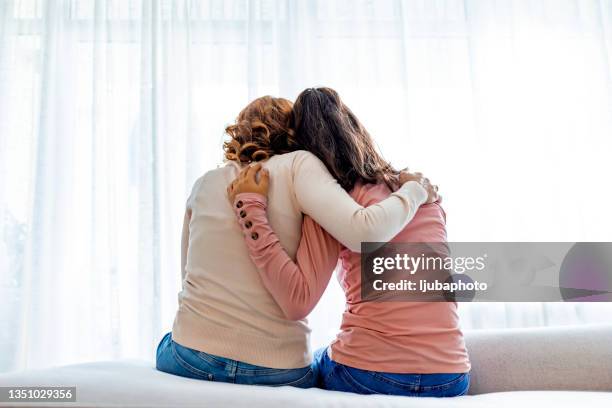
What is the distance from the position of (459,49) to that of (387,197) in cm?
148

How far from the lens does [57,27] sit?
2250 millimetres

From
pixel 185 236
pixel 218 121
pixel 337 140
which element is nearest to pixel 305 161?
pixel 337 140

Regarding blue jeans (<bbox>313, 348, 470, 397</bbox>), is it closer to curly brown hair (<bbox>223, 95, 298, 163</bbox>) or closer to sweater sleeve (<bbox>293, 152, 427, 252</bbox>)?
sweater sleeve (<bbox>293, 152, 427, 252</bbox>)

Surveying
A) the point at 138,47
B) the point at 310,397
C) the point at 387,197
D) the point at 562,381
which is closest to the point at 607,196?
the point at 562,381

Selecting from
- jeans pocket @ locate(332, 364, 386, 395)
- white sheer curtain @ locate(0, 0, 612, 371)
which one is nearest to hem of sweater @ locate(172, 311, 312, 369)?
jeans pocket @ locate(332, 364, 386, 395)

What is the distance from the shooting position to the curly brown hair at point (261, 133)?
3.75 ft

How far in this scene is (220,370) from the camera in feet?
3.11

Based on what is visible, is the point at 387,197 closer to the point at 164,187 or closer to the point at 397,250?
the point at 397,250

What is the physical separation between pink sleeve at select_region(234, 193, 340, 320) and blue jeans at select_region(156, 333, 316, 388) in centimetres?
12

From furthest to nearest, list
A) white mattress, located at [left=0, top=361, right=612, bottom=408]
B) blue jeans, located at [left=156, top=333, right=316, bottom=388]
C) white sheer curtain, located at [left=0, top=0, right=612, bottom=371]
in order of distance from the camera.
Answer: white sheer curtain, located at [left=0, top=0, right=612, bottom=371] < blue jeans, located at [left=156, top=333, right=316, bottom=388] < white mattress, located at [left=0, top=361, right=612, bottom=408]

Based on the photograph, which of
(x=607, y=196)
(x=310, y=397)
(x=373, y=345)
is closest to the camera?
(x=310, y=397)

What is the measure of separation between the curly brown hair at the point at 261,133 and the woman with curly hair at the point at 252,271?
6 cm

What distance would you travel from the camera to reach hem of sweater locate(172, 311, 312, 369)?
954 mm

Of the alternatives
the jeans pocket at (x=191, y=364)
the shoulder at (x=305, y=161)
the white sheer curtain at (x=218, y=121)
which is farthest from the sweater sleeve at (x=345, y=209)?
the white sheer curtain at (x=218, y=121)
